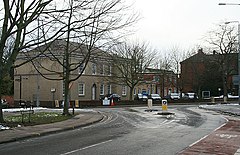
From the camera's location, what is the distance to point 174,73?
77500 mm

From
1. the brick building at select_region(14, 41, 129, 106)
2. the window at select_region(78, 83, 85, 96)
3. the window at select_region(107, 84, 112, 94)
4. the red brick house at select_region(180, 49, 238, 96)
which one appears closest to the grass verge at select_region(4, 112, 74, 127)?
the brick building at select_region(14, 41, 129, 106)

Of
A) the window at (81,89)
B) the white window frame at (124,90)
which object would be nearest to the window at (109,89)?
the white window frame at (124,90)

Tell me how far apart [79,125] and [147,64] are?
43.9 m

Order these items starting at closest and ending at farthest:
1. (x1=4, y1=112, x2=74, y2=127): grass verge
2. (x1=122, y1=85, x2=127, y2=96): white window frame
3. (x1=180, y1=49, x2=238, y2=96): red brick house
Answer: (x1=4, y1=112, x2=74, y2=127): grass verge
(x1=180, y1=49, x2=238, y2=96): red brick house
(x1=122, y1=85, x2=127, y2=96): white window frame

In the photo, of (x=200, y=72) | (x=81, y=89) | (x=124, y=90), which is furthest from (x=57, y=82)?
(x=200, y=72)

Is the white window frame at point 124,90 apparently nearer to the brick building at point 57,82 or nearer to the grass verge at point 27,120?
the brick building at point 57,82

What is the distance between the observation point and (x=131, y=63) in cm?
6128

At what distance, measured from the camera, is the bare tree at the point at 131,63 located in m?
61.2

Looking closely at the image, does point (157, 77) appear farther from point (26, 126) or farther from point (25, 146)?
point (25, 146)

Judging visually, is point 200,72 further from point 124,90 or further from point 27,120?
point 27,120

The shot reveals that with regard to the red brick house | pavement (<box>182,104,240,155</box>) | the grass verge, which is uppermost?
the red brick house

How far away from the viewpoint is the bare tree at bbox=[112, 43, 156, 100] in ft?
201

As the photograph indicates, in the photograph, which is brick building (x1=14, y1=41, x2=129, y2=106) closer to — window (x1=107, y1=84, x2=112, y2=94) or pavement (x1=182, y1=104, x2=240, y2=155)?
window (x1=107, y1=84, x2=112, y2=94)

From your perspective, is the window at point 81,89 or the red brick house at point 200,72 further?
the red brick house at point 200,72
